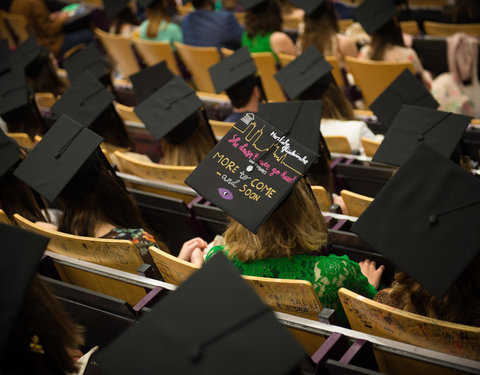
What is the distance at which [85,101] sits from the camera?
356 cm

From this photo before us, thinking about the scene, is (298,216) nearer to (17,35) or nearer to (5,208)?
(5,208)

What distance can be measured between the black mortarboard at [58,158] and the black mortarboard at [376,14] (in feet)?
9.50

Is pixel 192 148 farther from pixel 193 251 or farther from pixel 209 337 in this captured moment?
pixel 209 337

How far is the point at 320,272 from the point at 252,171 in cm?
48

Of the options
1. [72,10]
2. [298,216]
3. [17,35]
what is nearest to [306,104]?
[298,216]

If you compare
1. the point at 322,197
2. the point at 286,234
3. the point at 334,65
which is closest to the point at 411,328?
the point at 286,234

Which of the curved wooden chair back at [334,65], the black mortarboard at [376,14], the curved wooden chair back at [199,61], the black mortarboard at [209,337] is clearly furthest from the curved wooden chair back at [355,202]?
the curved wooden chair back at [199,61]

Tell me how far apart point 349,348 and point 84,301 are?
1053 millimetres

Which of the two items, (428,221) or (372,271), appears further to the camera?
(372,271)

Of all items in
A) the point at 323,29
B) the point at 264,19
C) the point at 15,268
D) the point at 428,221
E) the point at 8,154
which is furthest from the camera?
the point at 264,19

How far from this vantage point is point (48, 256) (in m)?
2.43

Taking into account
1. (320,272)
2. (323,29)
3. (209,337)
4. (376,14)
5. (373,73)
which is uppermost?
(209,337)

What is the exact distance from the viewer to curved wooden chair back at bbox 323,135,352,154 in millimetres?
3114

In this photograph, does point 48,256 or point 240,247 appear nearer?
point 240,247
